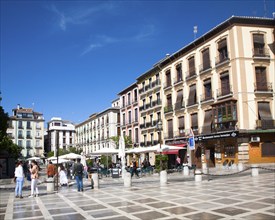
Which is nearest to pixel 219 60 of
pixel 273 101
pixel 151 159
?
pixel 273 101

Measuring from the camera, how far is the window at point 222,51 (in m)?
30.3

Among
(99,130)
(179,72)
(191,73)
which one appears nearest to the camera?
(191,73)

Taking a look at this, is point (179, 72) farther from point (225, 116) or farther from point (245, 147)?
point (245, 147)

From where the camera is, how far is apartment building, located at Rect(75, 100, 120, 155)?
61281mm

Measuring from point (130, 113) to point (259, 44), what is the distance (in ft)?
92.7

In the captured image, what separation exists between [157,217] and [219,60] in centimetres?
2455

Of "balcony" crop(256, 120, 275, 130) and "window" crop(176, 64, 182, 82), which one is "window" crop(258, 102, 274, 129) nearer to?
"balcony" crop(256, 120, 275, 130)

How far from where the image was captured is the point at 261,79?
Answer: 29.3 m

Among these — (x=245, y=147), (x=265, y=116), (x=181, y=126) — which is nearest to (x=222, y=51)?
(x=265, y=116)

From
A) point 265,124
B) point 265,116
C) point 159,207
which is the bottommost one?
point 159,207

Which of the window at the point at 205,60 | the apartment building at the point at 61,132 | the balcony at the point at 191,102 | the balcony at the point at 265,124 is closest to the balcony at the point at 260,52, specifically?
the window at the point at 205,60

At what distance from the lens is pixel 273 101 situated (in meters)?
29.0

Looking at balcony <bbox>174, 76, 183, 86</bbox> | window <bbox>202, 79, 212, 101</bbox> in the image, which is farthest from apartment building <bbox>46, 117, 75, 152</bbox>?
window <bbox>202, 79, 212, 101</bbox>

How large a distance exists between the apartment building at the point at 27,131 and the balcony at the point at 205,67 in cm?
6248
